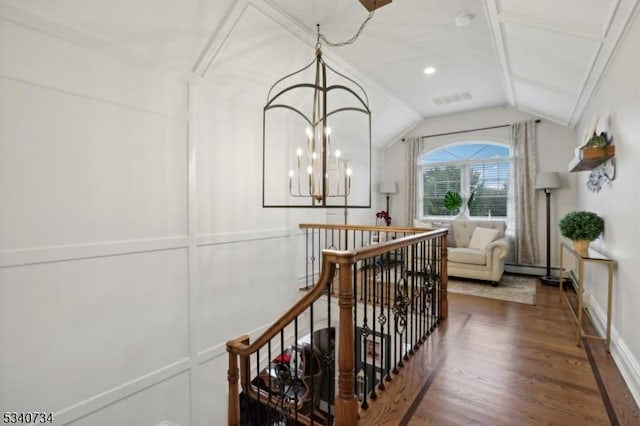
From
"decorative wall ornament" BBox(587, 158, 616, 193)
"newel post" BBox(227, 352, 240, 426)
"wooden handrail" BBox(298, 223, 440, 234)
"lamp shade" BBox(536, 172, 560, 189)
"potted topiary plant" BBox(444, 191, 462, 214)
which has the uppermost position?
"lamp shade" BBox(536, 172, 560, 189)

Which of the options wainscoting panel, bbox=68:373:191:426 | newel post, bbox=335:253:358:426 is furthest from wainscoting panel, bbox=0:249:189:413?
newel post, bbox=335:253:358:426

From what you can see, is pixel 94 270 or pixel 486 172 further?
pixel 486 172

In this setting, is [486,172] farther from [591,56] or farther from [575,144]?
[591,56]

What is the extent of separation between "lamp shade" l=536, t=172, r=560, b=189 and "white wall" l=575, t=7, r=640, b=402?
2081 millimetres

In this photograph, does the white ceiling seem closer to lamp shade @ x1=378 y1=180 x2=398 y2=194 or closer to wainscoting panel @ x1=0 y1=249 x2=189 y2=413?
wainscoting panel @ x1=0 y1=249 x2=189 y2=413

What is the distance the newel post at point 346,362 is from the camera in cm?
156

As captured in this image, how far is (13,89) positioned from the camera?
215 cm

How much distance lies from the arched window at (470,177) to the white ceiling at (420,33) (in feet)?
4.71

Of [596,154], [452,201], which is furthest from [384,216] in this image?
[596,154]

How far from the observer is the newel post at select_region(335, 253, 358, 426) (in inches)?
61.4

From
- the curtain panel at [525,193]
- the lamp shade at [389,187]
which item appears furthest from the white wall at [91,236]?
the curtain panel at [525,193]

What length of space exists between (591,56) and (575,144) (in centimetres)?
277

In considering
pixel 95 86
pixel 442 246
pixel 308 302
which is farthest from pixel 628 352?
pixel 95 86

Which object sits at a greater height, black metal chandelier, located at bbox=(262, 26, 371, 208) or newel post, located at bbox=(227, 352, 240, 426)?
black metal chandelier, located at bbox=(262, 26, 371, 208)
